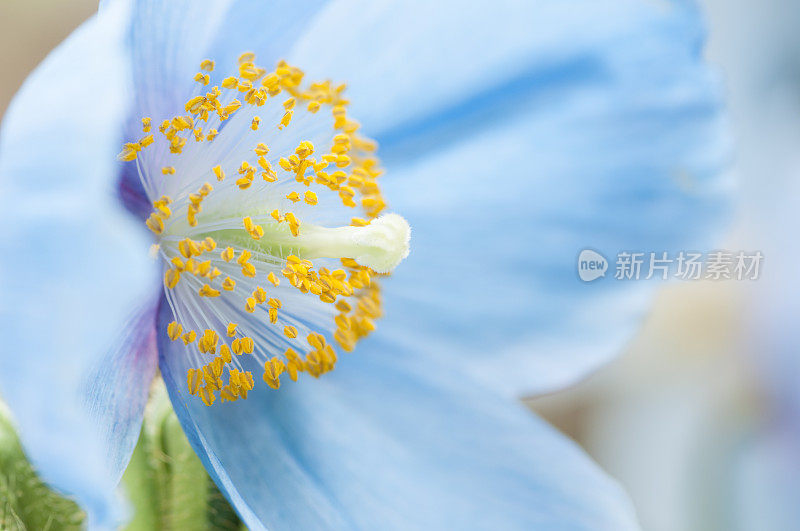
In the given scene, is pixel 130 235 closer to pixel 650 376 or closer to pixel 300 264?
pixel 300 264

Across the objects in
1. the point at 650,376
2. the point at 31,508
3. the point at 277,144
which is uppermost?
the point at 650,376

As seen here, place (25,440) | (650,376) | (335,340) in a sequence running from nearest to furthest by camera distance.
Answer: (25,440) < (335,340) < (650,376)

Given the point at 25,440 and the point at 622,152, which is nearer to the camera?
the point at 25,440

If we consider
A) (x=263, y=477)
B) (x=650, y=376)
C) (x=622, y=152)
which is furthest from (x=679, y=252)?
(x=650, y=376)

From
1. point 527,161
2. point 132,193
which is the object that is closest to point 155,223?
point 132,193
